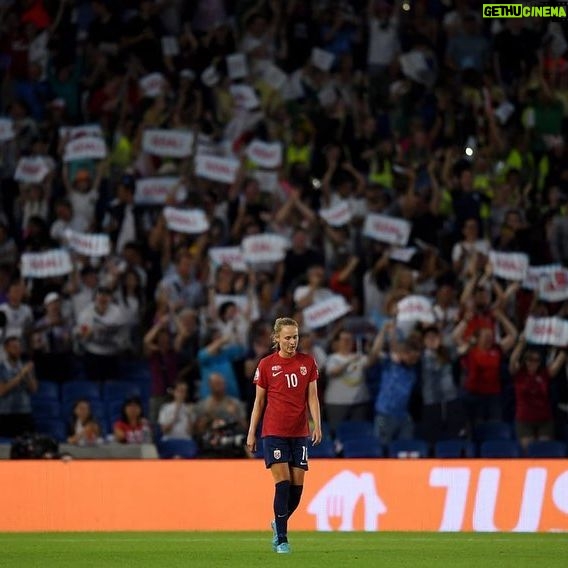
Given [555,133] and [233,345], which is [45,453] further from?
[555,133]

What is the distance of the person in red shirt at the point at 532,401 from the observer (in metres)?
21.7

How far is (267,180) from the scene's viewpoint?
24.9 meters

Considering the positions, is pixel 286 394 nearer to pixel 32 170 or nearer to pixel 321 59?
pixel 32 170

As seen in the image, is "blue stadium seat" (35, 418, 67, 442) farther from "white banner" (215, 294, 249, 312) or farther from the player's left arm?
the player's left arm

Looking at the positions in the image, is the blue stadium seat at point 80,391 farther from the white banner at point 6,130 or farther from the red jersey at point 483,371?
the red jersey at point 483,371

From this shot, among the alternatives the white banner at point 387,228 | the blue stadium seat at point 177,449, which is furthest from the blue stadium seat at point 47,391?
the white banner at point 387,228

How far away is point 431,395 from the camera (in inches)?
852

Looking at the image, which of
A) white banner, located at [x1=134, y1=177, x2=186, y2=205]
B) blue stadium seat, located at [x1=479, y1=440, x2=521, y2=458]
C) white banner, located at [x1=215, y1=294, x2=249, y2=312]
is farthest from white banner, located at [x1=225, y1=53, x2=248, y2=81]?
blue stadium seat, located at [x1=479, y1=440, x2=521, y2=458]

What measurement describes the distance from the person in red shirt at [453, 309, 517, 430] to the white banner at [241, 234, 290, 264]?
3.12 metres

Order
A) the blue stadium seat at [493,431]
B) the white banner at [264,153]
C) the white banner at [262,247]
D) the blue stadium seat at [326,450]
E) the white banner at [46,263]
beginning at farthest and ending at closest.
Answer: the white banner at [264,153] → the white banner at [262,247] → the white banner at [46,263] → the blue stadium seat at [493,431] → the blue stadium seat at [326,450]
